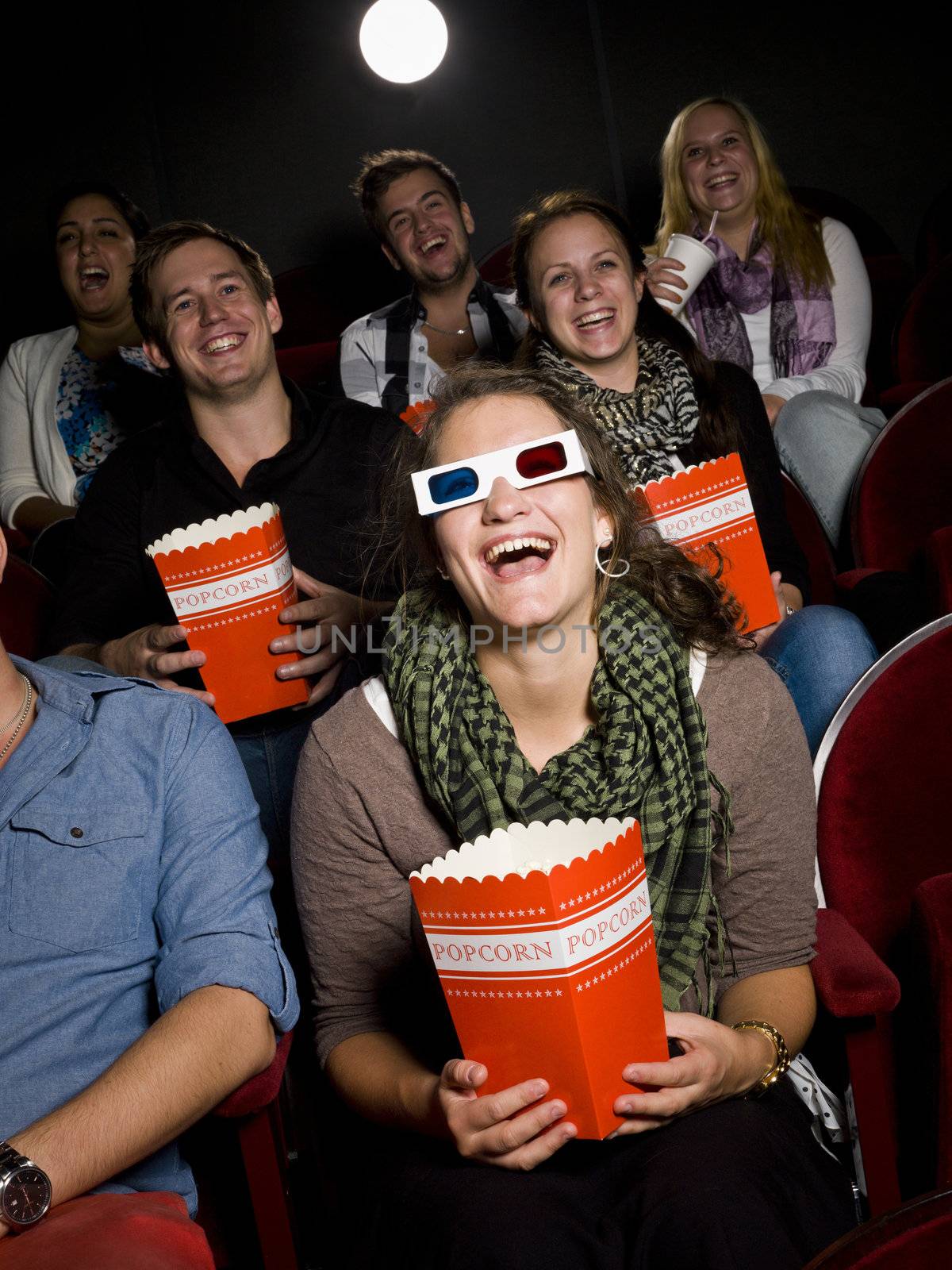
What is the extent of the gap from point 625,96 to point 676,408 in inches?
126

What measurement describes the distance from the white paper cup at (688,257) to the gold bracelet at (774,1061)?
1839 mm

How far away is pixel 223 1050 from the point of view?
1.09 m

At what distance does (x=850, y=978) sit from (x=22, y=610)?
1597mm

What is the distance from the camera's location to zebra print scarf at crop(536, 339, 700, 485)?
2012mm

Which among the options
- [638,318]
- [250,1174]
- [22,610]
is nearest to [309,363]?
[638,318]

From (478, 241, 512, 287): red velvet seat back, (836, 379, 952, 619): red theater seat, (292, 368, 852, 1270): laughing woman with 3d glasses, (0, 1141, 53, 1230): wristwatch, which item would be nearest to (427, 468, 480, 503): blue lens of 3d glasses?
(292, 368, 852, 1270): laughing woman with 3d glasses

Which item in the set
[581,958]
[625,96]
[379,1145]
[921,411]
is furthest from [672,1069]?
[625,96]

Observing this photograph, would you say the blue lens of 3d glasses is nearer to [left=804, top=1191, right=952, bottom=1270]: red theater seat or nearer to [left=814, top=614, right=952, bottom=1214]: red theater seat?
[left=814, top=614, right=952, bottom=1214]: red theater seat

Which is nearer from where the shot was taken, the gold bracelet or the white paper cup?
the gold bracelet

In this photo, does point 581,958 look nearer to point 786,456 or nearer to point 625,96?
point 786,456

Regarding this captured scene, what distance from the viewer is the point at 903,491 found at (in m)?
2.17

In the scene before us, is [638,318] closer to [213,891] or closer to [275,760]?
[275,760]

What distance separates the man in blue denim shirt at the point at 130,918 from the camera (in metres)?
1.09

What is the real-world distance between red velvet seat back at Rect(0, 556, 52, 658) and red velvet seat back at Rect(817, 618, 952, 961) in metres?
1.45
